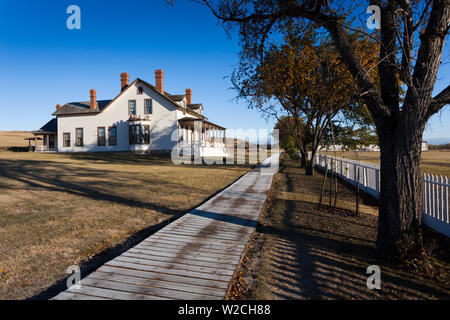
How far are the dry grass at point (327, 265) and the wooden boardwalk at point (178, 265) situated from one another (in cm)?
30

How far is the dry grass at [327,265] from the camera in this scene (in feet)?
11.1

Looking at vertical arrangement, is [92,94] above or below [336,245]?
above

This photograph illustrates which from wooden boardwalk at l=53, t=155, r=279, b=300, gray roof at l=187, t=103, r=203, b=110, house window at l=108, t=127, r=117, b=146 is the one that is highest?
gray roof at l=187, t=103, r=203, b=110

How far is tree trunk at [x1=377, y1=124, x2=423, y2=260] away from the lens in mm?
4156

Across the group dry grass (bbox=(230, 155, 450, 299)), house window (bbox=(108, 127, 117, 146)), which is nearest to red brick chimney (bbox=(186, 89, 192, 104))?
house window (bbox=(108, 127, 117, 146))

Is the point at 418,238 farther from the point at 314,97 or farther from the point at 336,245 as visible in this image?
the point at 314,97

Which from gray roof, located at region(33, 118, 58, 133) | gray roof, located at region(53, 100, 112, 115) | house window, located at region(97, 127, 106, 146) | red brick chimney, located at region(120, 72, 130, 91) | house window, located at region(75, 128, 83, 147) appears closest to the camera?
house window, located at region(97, 127, 106, 146)

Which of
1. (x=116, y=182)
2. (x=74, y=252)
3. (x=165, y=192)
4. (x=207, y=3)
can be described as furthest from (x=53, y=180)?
(x=207, y=3)

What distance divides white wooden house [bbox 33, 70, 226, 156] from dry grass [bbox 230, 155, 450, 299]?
23.9m

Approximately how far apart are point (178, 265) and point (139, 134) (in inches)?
1118

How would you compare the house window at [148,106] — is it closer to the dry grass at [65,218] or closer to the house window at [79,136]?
the house window at [79,136]

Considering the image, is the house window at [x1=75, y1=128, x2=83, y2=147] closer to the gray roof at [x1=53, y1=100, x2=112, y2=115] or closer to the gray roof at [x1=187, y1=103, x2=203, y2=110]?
the gray roof at [x1=53, y1=100, x2=112, y2=115]

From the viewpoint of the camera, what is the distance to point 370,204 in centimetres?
887

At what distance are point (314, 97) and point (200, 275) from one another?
41.7 ft
